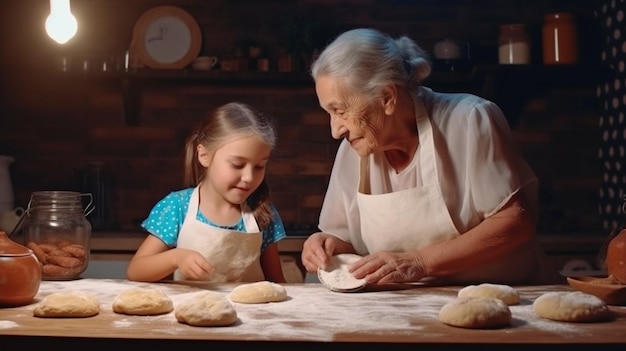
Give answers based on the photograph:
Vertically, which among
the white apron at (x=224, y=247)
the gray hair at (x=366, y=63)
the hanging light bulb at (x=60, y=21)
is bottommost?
the white apron at (x=224, y=247)

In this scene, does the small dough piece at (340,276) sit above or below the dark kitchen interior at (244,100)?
below

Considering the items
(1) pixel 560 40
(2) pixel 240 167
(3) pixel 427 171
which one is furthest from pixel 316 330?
(1) pixel 560 40

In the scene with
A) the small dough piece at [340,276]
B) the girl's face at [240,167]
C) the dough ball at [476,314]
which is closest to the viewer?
the dough ball at [476,314]

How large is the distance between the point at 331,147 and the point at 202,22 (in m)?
0.92

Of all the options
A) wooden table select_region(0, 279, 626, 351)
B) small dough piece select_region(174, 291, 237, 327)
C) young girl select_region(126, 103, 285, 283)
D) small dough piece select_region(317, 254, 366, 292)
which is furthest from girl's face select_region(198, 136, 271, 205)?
small dough piece select_region(174, 291, 237, 327)

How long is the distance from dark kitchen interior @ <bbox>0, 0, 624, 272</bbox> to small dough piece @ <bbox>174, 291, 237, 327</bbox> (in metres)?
2.59

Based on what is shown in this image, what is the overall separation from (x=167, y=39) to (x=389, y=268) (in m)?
2.50

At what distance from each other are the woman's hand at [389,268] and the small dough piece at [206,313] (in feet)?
1.61

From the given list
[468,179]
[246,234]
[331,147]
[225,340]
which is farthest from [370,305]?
[331,147]

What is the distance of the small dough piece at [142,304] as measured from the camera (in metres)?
1.49

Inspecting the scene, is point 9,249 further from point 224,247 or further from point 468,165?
point 468,165

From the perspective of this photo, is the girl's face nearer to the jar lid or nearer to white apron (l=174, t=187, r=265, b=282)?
white apron (l=174, t=187, r=265, b=282)

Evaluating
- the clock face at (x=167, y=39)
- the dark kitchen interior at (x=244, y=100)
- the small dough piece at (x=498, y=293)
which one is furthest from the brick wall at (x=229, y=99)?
the small dough piece at (x=498, y=293)

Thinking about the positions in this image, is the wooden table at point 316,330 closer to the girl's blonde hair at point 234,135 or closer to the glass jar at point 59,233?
the glass jar at point 59,233
